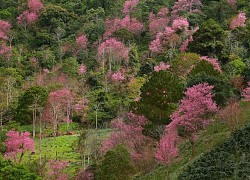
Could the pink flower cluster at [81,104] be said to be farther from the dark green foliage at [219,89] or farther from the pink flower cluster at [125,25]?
the pink flower cluster at [125,25]

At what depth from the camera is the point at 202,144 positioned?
28.5 metres

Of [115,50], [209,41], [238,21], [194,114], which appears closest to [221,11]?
[238,21]

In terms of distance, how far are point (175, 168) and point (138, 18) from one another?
53533mm

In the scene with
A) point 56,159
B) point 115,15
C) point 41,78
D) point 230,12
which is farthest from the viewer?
point 115,15

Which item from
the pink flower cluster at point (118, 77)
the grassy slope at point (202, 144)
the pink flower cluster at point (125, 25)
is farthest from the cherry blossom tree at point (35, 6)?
the grassy slope at point (202, 144)

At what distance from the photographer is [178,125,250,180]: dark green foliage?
20.0 meters

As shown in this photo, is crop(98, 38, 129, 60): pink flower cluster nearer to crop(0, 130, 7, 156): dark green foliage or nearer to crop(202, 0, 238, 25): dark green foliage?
crop(202, 0, 238, 25): dark green foliage

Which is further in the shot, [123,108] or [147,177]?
[123,108]

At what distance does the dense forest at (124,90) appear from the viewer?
27.5m

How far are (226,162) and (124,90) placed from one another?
3575 cm

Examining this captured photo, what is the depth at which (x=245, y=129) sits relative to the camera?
22.9m

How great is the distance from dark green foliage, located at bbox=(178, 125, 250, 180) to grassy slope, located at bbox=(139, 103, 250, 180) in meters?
2.94

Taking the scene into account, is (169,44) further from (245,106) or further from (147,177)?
(147,177)

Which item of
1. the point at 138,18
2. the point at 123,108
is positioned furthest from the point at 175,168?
the point at 138,18
